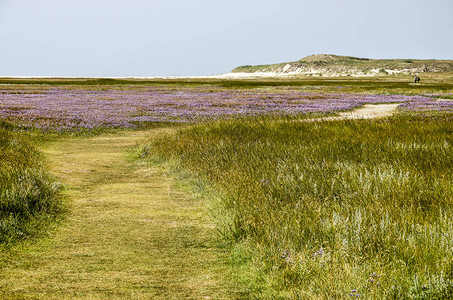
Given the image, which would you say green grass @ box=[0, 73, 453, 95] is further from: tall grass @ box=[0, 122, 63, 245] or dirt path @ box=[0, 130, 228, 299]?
tall grass @ box=[0, 122, 63, 245]

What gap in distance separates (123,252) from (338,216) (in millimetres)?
2614

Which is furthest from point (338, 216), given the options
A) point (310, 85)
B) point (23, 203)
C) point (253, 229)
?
point (310, 85)

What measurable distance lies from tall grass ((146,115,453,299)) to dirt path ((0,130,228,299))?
549mm

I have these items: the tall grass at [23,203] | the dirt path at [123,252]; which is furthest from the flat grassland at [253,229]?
the tall grass at [23,203]

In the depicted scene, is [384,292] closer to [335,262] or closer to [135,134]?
[335,262]

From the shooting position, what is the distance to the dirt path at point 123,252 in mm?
3986

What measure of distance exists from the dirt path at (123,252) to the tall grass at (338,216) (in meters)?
0.55

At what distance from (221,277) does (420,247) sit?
6.56 ft

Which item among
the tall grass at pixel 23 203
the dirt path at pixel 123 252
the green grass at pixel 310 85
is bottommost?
the dirt path at pixel 123 252

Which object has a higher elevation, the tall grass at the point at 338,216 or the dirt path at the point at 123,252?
the tall grass at the point at 338,216

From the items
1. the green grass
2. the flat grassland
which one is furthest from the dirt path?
the green grass

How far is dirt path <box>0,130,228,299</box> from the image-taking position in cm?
399

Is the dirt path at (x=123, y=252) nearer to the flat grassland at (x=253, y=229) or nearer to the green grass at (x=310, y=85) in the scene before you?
the flat grassland at (x=253, y=229)

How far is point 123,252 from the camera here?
4.96 meters
